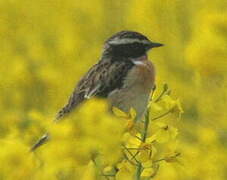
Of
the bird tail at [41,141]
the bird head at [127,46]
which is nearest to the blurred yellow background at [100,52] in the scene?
the bird tail at [41,141]

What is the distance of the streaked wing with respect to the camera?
5418 millimetres

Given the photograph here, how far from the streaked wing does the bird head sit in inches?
3.7

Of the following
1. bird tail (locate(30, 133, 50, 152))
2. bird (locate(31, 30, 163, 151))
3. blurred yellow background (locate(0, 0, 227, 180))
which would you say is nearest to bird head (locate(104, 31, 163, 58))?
bird (locate(31, 30, 163, 151))

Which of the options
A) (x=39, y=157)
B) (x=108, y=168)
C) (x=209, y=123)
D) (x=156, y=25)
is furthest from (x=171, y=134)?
(x=156, y=25)

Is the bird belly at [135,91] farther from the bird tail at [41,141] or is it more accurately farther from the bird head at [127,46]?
the bird tail at [41,141]

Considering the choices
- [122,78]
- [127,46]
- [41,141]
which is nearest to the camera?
[41,141]

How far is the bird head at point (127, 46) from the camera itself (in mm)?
5758

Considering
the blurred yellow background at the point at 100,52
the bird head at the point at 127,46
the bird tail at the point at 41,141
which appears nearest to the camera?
the bird tail at the point at 41,141

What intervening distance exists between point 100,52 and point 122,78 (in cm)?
310

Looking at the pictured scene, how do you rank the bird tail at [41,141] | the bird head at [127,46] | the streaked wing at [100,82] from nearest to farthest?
the bird tail at [41,141] < the streaked wing at [100,82] < the bird head at [127,46]

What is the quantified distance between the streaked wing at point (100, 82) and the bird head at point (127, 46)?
94 millimetres

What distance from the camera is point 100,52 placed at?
8719mm

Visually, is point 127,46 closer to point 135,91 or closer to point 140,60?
point 140,60

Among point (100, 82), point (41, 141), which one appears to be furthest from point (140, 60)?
point (41, 141)
